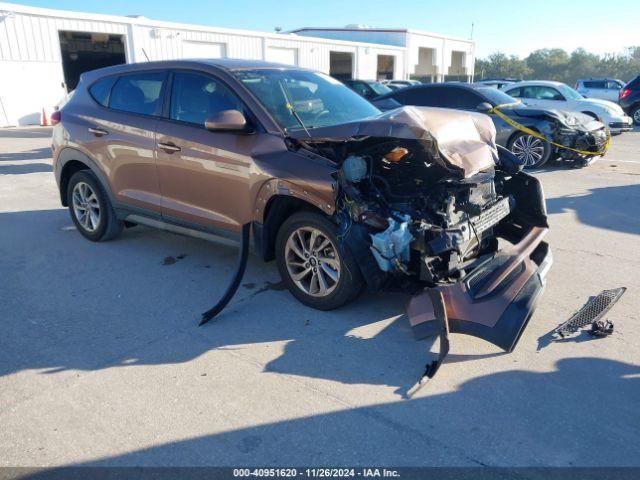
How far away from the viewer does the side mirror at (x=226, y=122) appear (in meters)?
4.10

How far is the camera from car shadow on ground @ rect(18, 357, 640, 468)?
260 cm

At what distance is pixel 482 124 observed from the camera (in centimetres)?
445

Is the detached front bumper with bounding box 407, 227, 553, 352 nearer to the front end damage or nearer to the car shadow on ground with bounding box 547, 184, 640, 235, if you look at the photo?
the front end damage

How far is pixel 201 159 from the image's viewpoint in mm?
4598

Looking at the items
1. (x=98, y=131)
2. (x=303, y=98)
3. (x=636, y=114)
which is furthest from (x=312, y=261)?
(x=636, y=114)

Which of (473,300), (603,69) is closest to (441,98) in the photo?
(473,300)

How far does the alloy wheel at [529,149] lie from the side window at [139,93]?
23.7 ft

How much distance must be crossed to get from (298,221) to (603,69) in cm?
8855

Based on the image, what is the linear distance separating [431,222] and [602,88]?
81.3ft

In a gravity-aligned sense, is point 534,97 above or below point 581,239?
above

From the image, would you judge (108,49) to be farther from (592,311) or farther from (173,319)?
(592,311)

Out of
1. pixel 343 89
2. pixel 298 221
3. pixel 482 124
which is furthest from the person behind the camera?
pixel 343 89

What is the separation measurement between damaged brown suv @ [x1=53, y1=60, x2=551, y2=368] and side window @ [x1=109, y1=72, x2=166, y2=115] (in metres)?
0.02

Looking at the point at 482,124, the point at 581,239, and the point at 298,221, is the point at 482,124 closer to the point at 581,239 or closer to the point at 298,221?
the point at 298,221
